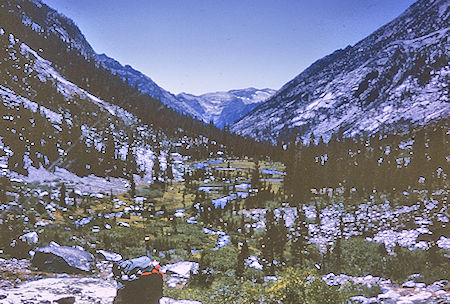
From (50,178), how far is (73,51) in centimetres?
11392

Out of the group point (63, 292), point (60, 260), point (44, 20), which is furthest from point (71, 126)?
point (44, 20)

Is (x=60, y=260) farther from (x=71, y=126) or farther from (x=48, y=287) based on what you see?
(x=71, y=126)

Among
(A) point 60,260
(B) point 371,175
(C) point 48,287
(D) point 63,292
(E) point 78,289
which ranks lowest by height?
(E) point 78,289

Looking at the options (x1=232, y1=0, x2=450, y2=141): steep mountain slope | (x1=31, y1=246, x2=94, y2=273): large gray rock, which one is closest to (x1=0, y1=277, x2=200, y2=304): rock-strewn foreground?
(x1=31, y1=246, x2=94, y2=273): large gray rock

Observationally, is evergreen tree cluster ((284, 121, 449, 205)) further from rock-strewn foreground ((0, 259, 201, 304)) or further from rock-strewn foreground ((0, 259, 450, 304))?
rock-strewn foreground ((0, 259, 201, 304))

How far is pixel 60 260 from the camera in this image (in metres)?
14.3

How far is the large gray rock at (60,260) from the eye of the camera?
13.9 m

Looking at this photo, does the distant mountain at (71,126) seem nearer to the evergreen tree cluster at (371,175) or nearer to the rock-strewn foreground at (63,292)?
the rock-strewn foreground at (63,292)

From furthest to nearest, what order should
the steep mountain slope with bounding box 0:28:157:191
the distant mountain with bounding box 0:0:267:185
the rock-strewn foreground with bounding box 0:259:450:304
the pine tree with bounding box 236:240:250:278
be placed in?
1. the distant mountain with bounding box 0:0:267:185
2. the steep mountain slope with bounding box 0:28:157:191
3. the pine tree with bounding box 236:240:250:278
4. the rock-strewn foreground with bounding box 0:259:450:304

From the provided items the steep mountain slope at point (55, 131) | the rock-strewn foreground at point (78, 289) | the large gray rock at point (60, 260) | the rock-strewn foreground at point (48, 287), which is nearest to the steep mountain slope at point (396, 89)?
the rock-strewn foreground at point (78, 289)

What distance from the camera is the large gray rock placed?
13.9 m

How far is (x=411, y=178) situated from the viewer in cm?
3528

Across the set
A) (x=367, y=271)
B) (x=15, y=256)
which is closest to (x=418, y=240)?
(x=367, y=271)

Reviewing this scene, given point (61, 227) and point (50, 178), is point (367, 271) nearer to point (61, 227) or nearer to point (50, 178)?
point (61, 227)
